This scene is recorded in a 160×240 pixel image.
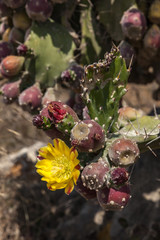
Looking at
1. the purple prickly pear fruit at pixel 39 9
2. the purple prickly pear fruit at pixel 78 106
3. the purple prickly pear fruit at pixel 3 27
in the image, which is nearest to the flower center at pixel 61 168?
A: the purple prickly pear fruit at pixel 78 106

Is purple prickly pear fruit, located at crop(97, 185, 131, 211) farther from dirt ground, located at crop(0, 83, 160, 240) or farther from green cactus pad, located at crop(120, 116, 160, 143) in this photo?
dirt ground, located at crop(0, 83, 160, 240)

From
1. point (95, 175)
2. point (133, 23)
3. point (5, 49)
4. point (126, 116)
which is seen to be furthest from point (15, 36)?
point (95, 175)

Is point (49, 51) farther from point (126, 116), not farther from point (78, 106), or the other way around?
point (126, 116)

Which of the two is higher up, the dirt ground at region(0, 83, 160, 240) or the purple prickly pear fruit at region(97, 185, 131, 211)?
the purple prickly pear fruit at region(97, 185, 131, 211)

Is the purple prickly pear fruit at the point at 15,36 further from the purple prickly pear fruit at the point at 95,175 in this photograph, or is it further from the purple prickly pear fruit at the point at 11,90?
the purple prickly pear fruit at the point at 95,175

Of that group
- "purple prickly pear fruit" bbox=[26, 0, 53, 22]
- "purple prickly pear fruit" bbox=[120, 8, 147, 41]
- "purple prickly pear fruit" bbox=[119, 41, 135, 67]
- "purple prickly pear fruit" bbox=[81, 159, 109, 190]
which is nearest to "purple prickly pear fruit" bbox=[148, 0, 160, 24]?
"purple prickly pear fruit" bbox=[120, 8, 147, 41]

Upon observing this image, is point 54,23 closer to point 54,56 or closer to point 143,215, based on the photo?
point 54,56
